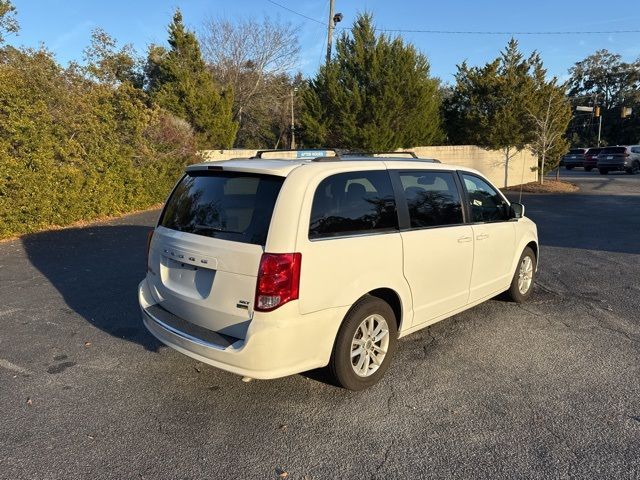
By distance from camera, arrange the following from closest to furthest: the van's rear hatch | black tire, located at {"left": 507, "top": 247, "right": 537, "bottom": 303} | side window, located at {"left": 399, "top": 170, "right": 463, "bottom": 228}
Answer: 1. the van's rear hatch
2. side window, located at {"left": 399, "top": 170, "right": 463, "bottom": 228}
3. black tire, located at {"left": 507, "top": 247, "right": 537, "bottom": 303}

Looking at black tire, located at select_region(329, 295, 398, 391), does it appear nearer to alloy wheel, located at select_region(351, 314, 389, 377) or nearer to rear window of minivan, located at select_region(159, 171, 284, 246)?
alloy wheel, located at select_region(351, 314, 389, 377)

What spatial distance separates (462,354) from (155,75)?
2650cm

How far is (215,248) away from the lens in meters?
3.25

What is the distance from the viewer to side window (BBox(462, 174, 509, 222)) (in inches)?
184

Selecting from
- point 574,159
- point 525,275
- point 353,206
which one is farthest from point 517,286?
point 574,159

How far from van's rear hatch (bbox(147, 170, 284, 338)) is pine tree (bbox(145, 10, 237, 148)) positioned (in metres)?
15.2

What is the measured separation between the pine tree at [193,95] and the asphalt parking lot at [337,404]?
1444cm

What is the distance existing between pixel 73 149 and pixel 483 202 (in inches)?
379

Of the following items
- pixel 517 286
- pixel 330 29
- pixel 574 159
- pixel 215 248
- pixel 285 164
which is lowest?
pixel 517 286

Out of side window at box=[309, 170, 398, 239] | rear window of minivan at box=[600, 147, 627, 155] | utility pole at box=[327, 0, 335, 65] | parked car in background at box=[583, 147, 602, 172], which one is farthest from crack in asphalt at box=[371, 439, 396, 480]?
parked car in background at box=[583, 147, 602, 172]

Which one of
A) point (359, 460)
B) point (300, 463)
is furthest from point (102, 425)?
point (359, 460)

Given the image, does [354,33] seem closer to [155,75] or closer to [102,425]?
[155,75]

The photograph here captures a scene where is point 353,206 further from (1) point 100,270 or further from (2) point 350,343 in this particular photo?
(1) point 100,270

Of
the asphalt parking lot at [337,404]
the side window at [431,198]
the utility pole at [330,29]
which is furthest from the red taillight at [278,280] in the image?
the utility pole at [330,29]
